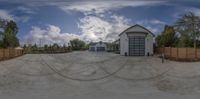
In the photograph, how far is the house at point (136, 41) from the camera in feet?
3.33

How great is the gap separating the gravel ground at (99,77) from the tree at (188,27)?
0.57 ft

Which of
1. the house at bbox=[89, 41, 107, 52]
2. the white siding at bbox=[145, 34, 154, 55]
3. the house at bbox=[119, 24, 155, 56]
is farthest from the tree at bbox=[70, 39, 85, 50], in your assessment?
the white siding at bbox=[145, 34, 154, 55]

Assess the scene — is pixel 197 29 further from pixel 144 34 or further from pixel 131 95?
pixel 131 95

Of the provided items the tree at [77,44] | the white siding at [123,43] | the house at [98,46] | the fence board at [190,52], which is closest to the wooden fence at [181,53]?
Answer: the fence board at [190,52]

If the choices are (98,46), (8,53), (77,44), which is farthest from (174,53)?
(8,53)

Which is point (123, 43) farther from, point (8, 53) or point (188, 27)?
point (8, 53)

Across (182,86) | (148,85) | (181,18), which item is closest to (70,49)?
(148,85)


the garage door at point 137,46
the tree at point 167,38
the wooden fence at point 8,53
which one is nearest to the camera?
the wooden fence at point 8,53

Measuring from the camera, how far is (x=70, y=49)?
3.47 ft

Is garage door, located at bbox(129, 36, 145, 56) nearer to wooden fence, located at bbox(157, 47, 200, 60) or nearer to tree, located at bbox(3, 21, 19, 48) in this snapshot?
wooden fence, located at bbox(157, 47, 200, 60)

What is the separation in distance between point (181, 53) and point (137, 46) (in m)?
0.26

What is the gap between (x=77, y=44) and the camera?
1011 millimetres

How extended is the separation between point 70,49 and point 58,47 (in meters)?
0.07

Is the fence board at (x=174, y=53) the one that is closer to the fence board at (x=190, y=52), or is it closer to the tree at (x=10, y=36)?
the fence board at (x=190, y=52)
